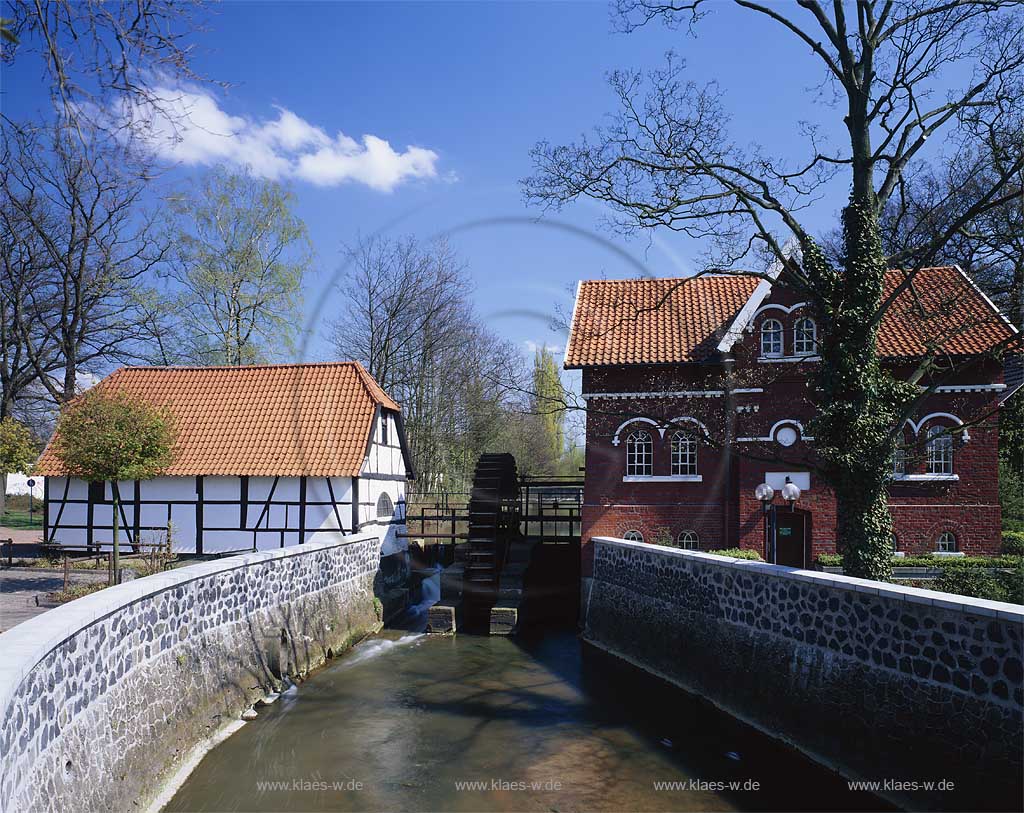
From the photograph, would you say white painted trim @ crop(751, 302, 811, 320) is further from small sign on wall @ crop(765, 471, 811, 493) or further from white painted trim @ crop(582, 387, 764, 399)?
small sign on wall @ crop(765, 471, 811, 493)

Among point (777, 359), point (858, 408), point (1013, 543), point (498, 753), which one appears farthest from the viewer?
point (777, 359)

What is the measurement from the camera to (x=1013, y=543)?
657 inches

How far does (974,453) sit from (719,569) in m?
9.71

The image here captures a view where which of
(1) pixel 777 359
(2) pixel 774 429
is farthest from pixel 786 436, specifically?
(1) pixel 777 359

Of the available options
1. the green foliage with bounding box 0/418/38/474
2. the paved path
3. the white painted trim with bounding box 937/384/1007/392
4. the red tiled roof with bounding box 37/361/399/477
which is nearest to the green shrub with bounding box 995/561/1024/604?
the white painted trim with bounding box 937/384/1007/392

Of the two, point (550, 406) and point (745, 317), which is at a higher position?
point (745, 317)

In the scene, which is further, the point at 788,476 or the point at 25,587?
the point at 788,476

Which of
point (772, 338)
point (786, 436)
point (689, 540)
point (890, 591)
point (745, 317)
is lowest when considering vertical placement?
point (689, 540)

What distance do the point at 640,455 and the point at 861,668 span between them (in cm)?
997

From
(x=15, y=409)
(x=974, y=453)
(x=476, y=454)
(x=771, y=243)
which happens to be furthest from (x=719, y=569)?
(x=15, y=409)

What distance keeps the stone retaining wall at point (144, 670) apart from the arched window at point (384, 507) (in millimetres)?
5532

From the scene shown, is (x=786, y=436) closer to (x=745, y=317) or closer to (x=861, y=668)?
(x=745, y=317)

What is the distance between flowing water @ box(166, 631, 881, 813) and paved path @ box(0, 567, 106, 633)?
439 centimetres

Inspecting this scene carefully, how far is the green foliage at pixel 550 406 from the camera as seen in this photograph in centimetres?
1309
